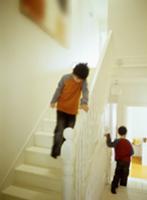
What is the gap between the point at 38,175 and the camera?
3.00 metres

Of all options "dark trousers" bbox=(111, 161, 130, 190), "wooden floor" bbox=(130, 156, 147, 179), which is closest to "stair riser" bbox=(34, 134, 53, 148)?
"dark trousers" bbox=(111, 161, 130, 190)

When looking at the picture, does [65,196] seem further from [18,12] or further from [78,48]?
[78,48]

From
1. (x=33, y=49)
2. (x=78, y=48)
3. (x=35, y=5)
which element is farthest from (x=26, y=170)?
(x=78, y=48)

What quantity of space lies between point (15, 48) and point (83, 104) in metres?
1.26

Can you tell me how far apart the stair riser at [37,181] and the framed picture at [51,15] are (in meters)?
2.16

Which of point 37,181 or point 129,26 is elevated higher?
point 129,26

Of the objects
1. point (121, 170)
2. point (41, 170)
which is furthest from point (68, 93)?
point (121, 170)

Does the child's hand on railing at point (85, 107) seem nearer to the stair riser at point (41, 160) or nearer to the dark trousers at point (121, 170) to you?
the stair riser at point (41, 160)

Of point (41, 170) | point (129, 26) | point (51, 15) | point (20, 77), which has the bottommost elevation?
point (41, 170)

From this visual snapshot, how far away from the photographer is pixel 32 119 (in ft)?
12.0

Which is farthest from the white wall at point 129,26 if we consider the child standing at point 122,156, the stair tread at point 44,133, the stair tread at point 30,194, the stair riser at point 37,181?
the stair tread at point 30,194

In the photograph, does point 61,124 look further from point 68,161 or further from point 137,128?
point 137,128

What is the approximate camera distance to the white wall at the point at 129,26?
4023 mm

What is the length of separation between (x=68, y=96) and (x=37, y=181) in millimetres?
1148
